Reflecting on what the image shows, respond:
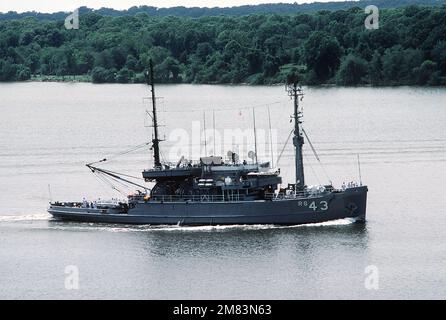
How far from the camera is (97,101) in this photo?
15575 centimetres

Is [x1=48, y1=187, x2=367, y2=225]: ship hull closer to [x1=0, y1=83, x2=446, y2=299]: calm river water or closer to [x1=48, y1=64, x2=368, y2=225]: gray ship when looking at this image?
[x1=48, y1=64, x2=368, y2=225]: gray ship

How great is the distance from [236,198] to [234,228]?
1833 millimetres

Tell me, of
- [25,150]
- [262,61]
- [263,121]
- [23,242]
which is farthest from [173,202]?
[262,61]

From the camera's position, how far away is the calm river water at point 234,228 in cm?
5878

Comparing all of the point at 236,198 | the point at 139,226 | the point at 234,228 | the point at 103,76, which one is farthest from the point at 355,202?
the point at 103,76

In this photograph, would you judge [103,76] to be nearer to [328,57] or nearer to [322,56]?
[322,56]

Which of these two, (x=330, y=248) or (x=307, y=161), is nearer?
(x=330, y=248)

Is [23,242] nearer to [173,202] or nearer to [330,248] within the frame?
[173,202]

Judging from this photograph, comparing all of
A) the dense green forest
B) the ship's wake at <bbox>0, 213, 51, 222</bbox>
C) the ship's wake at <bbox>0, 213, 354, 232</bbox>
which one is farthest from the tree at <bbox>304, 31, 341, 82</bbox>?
the ship's wake at <bbox>0, 213, 354, 232</bbox>

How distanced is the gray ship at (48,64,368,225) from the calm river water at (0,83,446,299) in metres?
0.73

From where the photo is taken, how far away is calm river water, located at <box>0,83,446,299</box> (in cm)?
5878

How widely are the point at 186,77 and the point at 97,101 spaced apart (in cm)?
3389

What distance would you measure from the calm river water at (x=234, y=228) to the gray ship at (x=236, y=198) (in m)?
0.73

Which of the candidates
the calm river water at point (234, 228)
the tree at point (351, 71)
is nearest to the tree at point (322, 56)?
the tree at point (351, 71)
